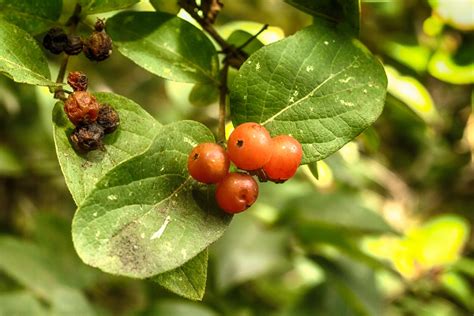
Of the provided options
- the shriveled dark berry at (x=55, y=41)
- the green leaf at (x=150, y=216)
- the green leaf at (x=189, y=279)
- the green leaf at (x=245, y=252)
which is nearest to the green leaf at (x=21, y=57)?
the shriveled dark berry at (x=55, y=41)

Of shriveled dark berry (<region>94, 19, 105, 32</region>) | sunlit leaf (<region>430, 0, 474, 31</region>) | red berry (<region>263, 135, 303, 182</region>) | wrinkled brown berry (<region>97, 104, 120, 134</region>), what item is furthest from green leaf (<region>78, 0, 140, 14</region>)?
sunlit leaf (<region>430, 0, 474, 31</region>)

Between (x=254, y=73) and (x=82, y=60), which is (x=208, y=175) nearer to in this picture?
(x=254, y=73)

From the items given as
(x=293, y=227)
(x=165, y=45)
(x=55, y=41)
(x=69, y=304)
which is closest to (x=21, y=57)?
(x=55, y=41)

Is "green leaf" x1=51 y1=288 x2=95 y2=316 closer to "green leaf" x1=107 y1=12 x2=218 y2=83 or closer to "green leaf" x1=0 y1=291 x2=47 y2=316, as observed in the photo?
"green leaf" x1=0 y1=291 x2=47 y2=316

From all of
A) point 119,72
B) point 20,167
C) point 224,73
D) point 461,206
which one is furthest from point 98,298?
point 461,206

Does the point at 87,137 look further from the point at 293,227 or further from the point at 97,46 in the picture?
the point at 293,227

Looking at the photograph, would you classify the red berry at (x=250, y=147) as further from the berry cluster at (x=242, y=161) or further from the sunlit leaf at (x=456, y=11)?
the sunlit leaf at (x=456, y=11)
